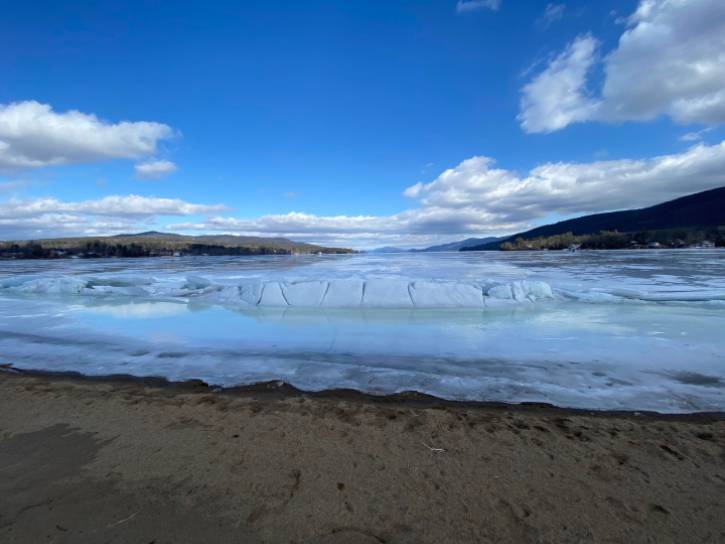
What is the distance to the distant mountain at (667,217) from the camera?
98.2m

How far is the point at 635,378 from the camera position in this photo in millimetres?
4398

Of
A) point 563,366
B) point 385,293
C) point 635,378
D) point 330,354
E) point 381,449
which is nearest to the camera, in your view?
point 381,449

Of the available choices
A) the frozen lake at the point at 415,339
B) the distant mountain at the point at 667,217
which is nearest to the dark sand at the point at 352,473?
the frozen lake at the point at 415,339

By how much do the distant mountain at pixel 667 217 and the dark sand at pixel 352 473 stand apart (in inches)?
4752

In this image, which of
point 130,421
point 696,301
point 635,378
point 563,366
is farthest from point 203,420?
point 696,301

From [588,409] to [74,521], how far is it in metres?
4.36

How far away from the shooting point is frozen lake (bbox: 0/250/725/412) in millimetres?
4328

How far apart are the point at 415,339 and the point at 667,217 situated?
14057 cm

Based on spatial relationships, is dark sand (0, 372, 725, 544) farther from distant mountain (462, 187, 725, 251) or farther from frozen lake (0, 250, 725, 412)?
distant mountain (462, 187, 725, 251)

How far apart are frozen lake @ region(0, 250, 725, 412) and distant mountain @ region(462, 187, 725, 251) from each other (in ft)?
375

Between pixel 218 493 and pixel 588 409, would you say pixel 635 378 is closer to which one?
pixel 588 409

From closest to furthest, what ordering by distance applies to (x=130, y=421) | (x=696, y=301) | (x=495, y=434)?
(x=495, y=434) → (x=130, y=421) → (x=696, y=301)

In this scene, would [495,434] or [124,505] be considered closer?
[124,505]

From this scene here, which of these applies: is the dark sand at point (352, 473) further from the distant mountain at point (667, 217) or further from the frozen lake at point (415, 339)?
the distant mountain at point (667, 217)
